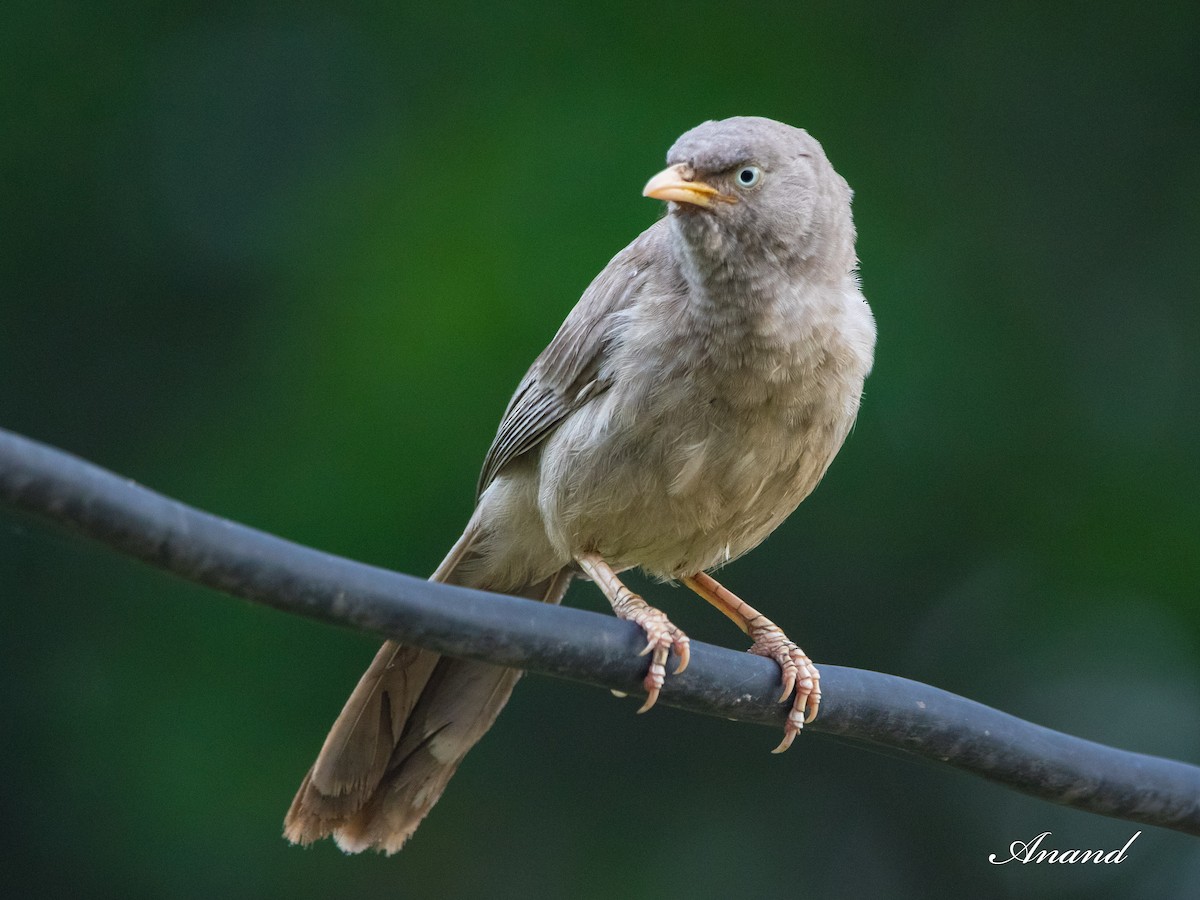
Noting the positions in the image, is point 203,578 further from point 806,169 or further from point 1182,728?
point 1182,728

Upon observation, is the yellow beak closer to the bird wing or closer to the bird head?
Result: the bird head

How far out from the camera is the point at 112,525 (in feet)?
6.27

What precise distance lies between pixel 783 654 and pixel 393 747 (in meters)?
1.22

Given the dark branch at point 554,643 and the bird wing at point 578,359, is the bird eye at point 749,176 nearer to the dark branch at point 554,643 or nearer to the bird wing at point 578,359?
the bird wing at point 578,359

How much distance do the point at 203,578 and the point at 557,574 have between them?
298 cm

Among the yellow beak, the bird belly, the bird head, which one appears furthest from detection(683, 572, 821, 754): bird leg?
the yellow beak

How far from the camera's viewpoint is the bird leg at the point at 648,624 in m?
3.22

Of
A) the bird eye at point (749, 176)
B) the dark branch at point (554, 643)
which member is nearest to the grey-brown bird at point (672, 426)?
Answer: the bird eye at point (749, 176)

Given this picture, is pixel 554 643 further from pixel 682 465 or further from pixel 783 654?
pixel 783 654

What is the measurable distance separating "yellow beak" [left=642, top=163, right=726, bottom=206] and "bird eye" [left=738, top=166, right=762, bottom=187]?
9cm

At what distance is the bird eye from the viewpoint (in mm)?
4109

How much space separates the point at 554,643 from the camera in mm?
2654

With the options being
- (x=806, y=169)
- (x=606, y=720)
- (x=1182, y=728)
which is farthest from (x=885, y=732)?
(x=1182, y=728)

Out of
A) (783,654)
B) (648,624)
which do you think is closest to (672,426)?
(648,624)
